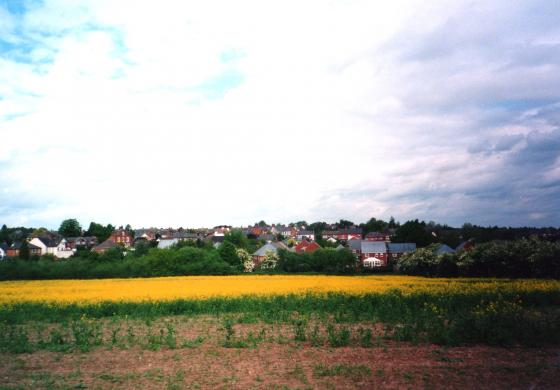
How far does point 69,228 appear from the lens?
153 m

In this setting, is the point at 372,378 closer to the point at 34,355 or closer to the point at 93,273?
the point at 34,355

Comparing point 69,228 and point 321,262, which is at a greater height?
point 69,228

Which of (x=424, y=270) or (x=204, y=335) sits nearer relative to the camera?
(x=204, y=335)

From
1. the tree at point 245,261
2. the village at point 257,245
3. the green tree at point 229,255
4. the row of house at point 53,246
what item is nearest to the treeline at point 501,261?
the village at point 257,245

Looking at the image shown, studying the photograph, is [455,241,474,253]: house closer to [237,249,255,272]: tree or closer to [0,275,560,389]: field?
[0,275,560,389]: field

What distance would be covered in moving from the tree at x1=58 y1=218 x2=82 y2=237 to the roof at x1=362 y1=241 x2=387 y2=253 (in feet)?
359

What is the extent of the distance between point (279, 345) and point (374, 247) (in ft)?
282

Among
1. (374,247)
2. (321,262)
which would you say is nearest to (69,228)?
(374,247)

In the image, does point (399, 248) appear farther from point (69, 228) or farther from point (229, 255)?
point (69, 228)

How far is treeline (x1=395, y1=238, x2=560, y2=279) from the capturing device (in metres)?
38.3

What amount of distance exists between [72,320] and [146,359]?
1002 centimetres

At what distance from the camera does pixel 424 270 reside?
5272 centimetres

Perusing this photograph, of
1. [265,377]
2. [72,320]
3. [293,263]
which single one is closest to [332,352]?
[265,377]

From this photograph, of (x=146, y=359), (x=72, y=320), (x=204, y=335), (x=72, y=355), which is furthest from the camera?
(x=72, y=320)
